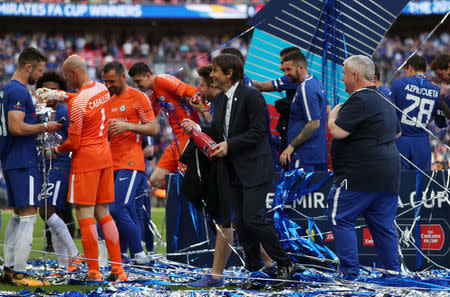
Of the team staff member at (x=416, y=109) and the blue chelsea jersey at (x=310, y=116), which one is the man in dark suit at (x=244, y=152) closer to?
the blue chelsea jersey at (x=310, y=116)

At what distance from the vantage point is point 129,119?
6.81 metres

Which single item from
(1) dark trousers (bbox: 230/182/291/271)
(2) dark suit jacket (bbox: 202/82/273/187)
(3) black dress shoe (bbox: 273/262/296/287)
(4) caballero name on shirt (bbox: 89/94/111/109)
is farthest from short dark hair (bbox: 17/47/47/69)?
(3) black dress shoe (bbox: 273/262/296/287)

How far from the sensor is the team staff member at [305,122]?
6457 mm

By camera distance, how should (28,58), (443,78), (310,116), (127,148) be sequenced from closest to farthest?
(28,58), (310,116), (127,148), (443,78)

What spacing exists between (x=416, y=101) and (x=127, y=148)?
11.1 feet

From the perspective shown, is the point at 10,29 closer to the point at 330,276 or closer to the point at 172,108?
the point at 172,108

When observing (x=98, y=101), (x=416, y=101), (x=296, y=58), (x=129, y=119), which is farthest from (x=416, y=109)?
(x=98, y=101)

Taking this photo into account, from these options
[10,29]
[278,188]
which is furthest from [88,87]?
[10,29]

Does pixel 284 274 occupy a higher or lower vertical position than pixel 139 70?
lower

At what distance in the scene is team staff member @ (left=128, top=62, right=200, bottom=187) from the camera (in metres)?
7.21

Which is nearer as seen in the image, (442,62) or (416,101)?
(416,101)

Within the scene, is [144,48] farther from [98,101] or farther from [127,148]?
[98,101]

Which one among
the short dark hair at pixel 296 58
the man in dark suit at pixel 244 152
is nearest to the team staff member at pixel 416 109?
the short dark hair at pixel 296 58

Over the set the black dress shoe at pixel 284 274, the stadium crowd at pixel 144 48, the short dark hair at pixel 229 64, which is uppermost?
the stadium crowd at pixel 144 48
